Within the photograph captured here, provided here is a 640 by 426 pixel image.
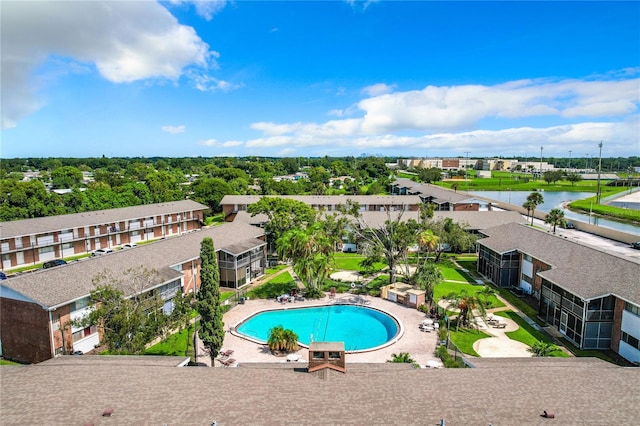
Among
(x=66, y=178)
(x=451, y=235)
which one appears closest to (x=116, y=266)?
(x=451, y=235)

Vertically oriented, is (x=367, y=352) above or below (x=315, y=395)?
A: below

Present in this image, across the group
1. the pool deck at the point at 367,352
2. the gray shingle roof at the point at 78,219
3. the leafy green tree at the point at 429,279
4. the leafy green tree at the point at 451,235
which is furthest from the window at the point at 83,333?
the leafy green tree at the point at 451,235

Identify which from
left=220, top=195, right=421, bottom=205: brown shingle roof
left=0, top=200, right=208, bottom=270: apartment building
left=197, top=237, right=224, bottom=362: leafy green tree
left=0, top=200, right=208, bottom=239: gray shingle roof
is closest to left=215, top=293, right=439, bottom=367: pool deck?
left=197, top=237, right=224, bottom=362: leafy green tree

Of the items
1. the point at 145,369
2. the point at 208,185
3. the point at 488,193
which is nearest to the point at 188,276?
the point at 145,369

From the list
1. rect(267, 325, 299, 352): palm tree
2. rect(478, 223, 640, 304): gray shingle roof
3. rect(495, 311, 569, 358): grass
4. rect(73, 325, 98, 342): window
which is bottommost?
rect(495, 311, 569, 358): grass

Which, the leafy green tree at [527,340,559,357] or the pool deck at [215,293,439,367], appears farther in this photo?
the pool deck at [215,293,439,367]

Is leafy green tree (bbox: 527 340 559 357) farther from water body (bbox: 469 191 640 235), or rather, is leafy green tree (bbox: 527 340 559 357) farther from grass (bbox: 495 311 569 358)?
water body (bbox: 469 191 640 235)

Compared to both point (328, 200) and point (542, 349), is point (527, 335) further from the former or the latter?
point (328, 200)
